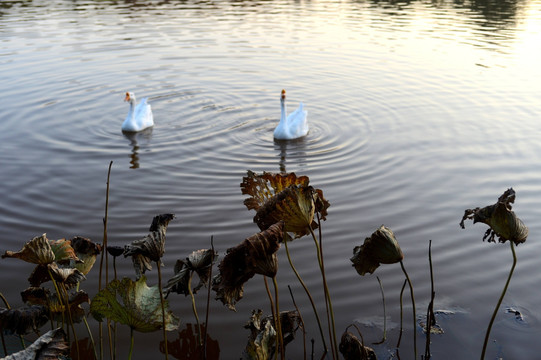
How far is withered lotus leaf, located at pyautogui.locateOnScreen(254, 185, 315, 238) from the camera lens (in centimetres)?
288

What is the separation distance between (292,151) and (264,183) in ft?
22.4

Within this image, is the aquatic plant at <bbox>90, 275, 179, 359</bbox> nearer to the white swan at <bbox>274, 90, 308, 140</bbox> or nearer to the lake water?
the lake water

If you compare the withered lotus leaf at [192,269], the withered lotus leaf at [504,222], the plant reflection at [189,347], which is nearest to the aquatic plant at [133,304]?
the withered lotus leaf at [192,269]

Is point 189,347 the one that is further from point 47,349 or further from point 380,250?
point 47,349

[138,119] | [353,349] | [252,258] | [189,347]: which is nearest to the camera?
[252,258]

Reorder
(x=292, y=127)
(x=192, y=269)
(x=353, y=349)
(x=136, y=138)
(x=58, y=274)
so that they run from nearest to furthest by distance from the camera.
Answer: (x=58, y=274), (x=192, y=269), (x=353, y=349), (x=292, y=127), (x=136, y=138)

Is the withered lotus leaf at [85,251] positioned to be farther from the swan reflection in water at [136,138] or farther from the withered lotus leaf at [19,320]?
the swan reflection in water at [136,138]

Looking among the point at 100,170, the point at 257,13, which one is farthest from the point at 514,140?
the point at 257,13

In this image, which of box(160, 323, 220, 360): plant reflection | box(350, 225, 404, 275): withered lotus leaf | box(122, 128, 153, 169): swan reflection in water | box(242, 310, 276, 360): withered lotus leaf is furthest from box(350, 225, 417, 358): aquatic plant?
box(122, 128, 153, 169): swan reflection in water

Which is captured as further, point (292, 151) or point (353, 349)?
point (292, 151)

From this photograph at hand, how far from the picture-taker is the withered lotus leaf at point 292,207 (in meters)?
2.88

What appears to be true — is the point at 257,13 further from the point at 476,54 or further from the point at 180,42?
the point at 476,54

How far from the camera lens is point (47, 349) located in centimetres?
249

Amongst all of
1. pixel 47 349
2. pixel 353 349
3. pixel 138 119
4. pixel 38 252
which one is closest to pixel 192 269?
pixel 38 252
